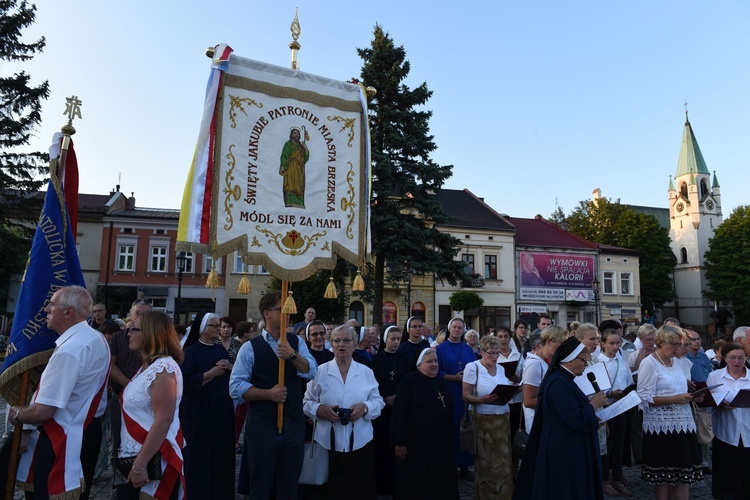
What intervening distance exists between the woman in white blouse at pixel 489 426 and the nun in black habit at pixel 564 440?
1466mm

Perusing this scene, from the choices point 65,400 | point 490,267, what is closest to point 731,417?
point 65,400

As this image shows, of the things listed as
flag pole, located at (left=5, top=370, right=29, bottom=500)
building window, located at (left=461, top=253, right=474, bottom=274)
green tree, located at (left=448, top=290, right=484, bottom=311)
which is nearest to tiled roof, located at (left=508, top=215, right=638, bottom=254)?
building window, located at (left=461, top=253, right=474, bottom=274)

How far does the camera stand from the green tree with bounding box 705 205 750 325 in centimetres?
4728

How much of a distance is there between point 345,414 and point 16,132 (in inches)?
951

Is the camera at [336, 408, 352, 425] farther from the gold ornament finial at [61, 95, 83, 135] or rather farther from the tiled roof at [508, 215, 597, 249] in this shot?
the tiled roof at [508, 215, 597, 249]

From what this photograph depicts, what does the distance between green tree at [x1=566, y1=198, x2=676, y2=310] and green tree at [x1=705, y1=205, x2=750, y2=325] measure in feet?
13.6

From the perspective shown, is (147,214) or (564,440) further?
(147,214)

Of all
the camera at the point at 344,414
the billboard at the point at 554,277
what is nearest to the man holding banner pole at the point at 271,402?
the camera at the point at 344,414

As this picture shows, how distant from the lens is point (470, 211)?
40.9m

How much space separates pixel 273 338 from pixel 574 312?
39162 millimetres

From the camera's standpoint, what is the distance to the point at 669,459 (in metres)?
5.62

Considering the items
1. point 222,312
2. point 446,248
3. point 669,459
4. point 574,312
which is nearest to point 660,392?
Answer: point 669,459

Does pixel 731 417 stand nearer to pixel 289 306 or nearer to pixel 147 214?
pixel 289 306

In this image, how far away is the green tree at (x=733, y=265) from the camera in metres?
47.3
